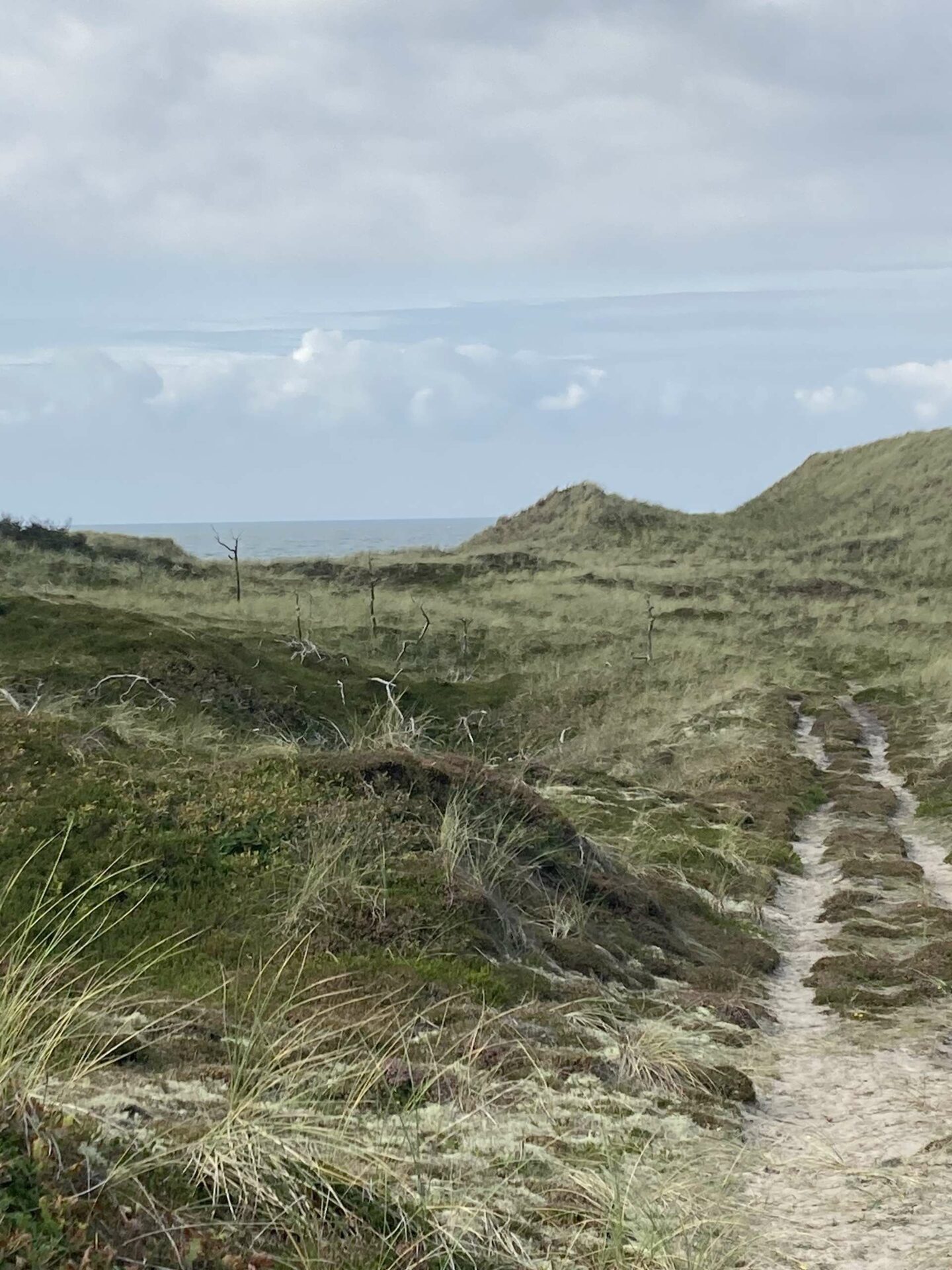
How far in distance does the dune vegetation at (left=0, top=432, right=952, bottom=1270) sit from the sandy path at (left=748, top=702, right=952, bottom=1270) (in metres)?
0.27

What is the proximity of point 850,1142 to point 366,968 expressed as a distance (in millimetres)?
3722

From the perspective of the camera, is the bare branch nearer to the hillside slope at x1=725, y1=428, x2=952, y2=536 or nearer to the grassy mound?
the grassy mound

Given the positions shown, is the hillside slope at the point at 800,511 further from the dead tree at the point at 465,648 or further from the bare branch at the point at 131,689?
the bare branch at the point at 131,689

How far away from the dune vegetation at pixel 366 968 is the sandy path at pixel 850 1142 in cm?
27

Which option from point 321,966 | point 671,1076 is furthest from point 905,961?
point 321,966

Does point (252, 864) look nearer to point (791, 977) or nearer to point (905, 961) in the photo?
point (791, 977)

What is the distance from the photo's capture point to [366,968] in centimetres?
885

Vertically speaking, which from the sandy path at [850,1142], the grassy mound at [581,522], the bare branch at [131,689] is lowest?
the sandy path at [850,1142]

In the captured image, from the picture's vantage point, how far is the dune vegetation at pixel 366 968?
497 centimetres

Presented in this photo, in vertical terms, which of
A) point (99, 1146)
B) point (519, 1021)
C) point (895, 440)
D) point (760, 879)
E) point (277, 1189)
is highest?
point (895, 440)

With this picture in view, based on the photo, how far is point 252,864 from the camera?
10164 mm

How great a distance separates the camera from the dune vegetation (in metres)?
4.97

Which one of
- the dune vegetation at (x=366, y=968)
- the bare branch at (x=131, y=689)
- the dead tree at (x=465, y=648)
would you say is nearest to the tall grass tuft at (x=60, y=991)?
the dune vegetation at (x=366, y=968)

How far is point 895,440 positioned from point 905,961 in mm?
97176
